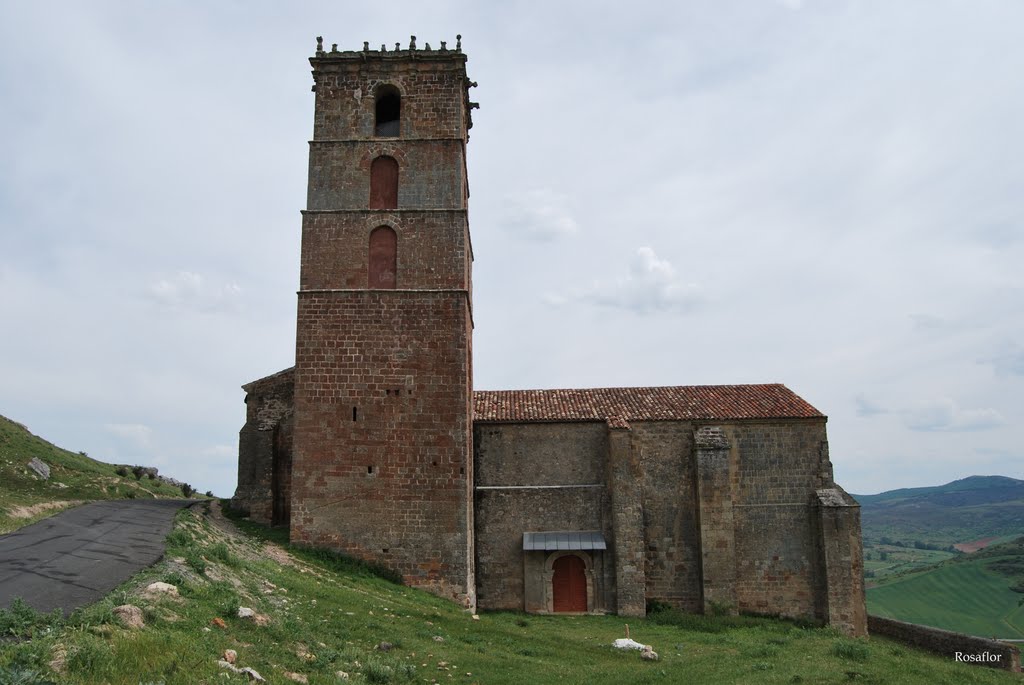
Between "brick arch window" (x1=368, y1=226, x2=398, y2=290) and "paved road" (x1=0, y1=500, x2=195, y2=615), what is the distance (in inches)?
323

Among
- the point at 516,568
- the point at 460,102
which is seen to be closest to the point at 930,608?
the point at 516,568

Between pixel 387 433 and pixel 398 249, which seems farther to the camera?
pixel 398 249

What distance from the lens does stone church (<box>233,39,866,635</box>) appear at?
65.3ft

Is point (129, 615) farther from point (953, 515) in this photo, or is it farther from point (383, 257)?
point (953, 515)

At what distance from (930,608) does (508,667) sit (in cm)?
3782

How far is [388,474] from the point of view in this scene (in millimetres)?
19859

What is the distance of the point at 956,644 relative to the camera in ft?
65.7

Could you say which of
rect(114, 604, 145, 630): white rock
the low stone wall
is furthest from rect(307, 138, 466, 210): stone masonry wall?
the low stone wall

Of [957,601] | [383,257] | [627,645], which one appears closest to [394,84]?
[383,257]

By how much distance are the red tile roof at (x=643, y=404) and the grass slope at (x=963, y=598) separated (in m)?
19.6

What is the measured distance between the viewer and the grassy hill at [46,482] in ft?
61.4

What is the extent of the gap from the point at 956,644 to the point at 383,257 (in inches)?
755

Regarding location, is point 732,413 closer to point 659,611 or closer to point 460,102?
point 659,611

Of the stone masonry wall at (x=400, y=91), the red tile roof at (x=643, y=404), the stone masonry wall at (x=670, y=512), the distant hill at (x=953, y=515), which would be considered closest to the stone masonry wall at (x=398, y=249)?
the stone masonry wall at (x=400, y=91)
